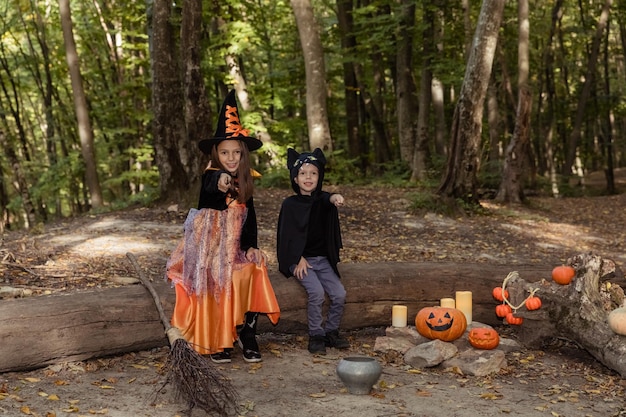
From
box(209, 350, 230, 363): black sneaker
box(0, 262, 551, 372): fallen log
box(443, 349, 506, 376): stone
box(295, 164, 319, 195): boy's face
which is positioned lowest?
box(443, 349, 506, 376): stone

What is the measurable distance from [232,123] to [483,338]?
10.7 ft

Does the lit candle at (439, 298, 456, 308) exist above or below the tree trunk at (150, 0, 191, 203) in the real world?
below

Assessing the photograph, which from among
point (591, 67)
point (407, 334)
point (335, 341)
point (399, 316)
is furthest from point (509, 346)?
point (591, 67)

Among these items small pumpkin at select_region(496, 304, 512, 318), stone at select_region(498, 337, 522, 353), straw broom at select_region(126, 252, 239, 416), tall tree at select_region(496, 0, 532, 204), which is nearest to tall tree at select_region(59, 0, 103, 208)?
tall tree at select_region(496, 0, 532, 204)

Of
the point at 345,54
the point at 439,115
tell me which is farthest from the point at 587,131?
the point at 345,54

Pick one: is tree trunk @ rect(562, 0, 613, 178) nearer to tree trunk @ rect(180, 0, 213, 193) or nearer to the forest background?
the forest background

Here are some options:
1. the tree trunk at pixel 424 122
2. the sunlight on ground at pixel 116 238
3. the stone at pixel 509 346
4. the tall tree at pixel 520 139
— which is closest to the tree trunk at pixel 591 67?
the tree trunk at pixel 424 122

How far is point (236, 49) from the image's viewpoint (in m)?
16.4

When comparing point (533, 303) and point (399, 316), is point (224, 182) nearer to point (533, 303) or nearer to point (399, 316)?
point (399, 316)

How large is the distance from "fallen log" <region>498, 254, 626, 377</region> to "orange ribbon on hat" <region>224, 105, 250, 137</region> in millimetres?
3534

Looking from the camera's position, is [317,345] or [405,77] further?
[405,77]

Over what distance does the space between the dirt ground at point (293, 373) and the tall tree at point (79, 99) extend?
252 inches

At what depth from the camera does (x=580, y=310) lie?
6.30 metres

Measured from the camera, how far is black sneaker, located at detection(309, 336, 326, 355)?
20.5ft
